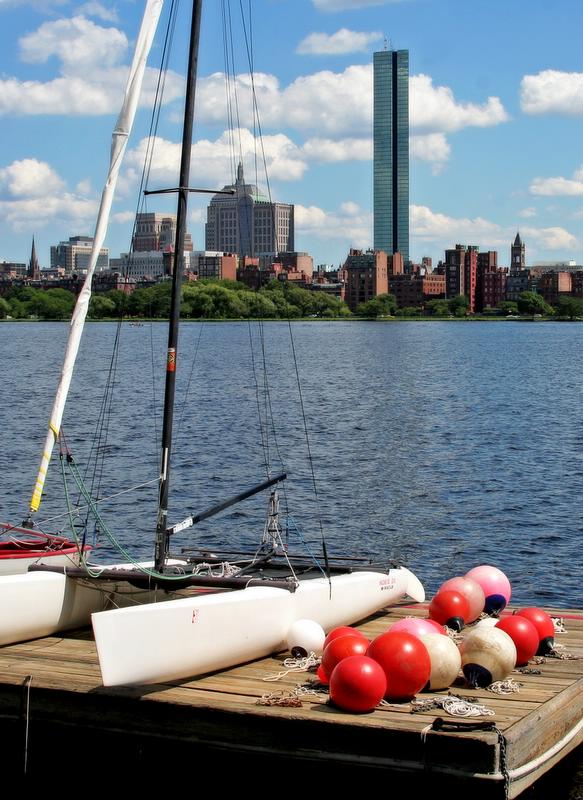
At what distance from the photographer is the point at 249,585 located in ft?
51.9

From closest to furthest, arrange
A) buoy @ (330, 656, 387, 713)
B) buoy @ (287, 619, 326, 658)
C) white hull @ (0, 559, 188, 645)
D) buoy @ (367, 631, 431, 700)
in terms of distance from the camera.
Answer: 1. buoy @ (330, 656, 387, 713)
2. buoy @ (367, 631, 431, 700)
3. buoy @ (287, 619, 326, 658)
4. white hull @ (0, 559, 188, 645)

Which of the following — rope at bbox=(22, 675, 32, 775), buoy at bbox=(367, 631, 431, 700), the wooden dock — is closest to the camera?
the wooden dock

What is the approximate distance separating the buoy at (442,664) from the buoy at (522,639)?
1147mm

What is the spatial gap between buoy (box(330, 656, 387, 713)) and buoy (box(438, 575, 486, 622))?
4209 mm

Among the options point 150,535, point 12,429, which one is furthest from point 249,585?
point 12,429

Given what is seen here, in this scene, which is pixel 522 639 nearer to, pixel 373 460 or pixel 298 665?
pixel 298 665

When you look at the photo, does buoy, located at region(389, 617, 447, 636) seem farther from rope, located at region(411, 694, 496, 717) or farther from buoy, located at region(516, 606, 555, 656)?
rope, located at region(411, 694, 496, 717)

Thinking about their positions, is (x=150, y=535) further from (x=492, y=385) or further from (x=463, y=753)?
(x=492, y=385)

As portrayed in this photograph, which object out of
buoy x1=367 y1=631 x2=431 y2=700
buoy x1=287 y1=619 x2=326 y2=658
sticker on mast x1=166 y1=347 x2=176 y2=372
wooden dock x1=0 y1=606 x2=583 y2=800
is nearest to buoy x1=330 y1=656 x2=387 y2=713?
wooden dock x1=0 y1=606 x2=583 y2=800

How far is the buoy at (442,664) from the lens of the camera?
13430 millimetres

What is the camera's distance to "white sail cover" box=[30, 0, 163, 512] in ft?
50.8

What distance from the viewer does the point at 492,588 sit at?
1761 cm

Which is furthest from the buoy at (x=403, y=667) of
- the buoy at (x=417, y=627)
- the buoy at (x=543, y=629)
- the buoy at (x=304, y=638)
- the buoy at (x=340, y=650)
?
the buoy at (x=543, y=629)

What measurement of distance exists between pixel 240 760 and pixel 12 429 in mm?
39271
